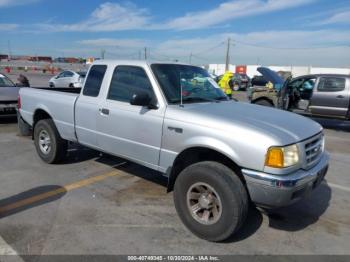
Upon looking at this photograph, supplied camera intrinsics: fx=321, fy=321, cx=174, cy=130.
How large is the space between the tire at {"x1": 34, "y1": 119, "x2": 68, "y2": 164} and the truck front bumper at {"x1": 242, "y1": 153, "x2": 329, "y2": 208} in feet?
12.2

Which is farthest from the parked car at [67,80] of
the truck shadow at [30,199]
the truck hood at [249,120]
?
the truck hood at [249,120]

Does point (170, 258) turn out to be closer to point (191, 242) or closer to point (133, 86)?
point (191, 242)

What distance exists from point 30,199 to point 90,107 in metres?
1.54

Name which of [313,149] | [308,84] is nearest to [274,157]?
[313,149]

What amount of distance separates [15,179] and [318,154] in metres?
4.52

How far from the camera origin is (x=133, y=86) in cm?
439

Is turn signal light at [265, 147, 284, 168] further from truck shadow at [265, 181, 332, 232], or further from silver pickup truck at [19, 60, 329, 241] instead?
truck shadow at [265, 181, 332, 232]

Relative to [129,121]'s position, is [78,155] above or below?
below

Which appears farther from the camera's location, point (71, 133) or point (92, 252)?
point (71, 133)

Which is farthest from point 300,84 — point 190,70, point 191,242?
point 191,242

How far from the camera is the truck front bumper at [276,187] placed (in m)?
3.06

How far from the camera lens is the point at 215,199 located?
11.3 feet

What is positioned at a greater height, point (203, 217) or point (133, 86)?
point (133, 86)

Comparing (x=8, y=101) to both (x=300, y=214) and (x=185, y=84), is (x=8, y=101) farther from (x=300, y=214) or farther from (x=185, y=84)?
(x=300, y=214)
